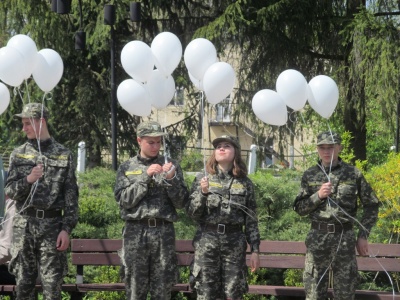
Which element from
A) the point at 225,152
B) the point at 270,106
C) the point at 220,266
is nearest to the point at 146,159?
the point at 225,152

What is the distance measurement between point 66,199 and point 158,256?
3.14 ft

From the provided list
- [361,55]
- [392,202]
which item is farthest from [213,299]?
[361,55]

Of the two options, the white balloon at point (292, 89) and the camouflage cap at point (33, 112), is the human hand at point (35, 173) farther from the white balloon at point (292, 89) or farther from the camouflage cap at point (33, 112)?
the white balloon at point (292, 89)

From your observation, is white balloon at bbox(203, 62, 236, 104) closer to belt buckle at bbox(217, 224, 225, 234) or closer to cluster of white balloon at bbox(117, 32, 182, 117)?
cluster of white balloon at bbox(117, 32, 182, 117)

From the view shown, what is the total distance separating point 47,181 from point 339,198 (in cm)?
252

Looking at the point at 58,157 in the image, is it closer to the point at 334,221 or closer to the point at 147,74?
the point at 147,74

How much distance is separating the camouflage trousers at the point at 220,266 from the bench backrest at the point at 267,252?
→ 1358 millimetres

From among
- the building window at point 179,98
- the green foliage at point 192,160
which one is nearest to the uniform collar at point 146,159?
the building window at point 179,98

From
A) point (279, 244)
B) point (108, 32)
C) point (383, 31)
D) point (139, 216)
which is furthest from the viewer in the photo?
point (108, 32)

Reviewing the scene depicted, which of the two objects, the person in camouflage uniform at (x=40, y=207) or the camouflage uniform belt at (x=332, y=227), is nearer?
the person in camouflage uniform at (x=40, y=207)

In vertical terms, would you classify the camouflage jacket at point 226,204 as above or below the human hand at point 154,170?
below

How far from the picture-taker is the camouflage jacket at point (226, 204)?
7414 mm

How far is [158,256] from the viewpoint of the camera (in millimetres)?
7344

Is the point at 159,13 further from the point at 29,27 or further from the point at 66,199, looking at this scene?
the point at 66,199
